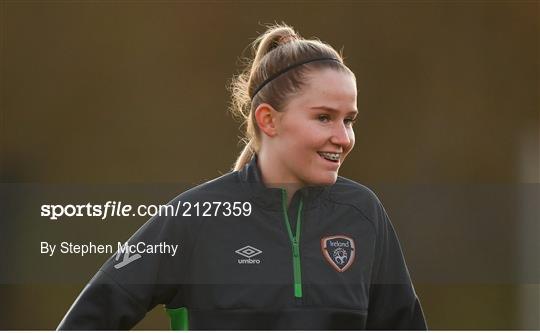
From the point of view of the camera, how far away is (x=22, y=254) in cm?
281

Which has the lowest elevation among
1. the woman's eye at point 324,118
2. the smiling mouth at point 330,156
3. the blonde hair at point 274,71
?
the smiling mouth at point 330,156

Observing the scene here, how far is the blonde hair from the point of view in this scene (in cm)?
191

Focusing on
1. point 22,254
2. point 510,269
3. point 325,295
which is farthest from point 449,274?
point 325,295

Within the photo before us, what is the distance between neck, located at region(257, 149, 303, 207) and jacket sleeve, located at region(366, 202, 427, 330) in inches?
8.4

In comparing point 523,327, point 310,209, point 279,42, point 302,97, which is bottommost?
point 523,327

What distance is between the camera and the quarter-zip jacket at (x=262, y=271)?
1.77 m

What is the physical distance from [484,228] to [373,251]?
214 centimetres

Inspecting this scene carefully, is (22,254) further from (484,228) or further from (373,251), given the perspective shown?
(484,228)

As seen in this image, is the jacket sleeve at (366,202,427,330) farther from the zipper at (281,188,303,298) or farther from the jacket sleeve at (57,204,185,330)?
the jacket sleeve at (57,204,185,330)

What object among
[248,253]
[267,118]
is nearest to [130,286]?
[248,253]

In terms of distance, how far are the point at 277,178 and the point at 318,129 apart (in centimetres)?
15

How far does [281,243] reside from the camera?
1.82 meters

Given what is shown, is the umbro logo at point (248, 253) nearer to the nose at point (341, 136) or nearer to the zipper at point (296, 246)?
the zipper at point (296, 246)

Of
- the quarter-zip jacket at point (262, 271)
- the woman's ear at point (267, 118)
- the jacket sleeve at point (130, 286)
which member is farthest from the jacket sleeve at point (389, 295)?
the jacket sleeve at point (130, 286)
